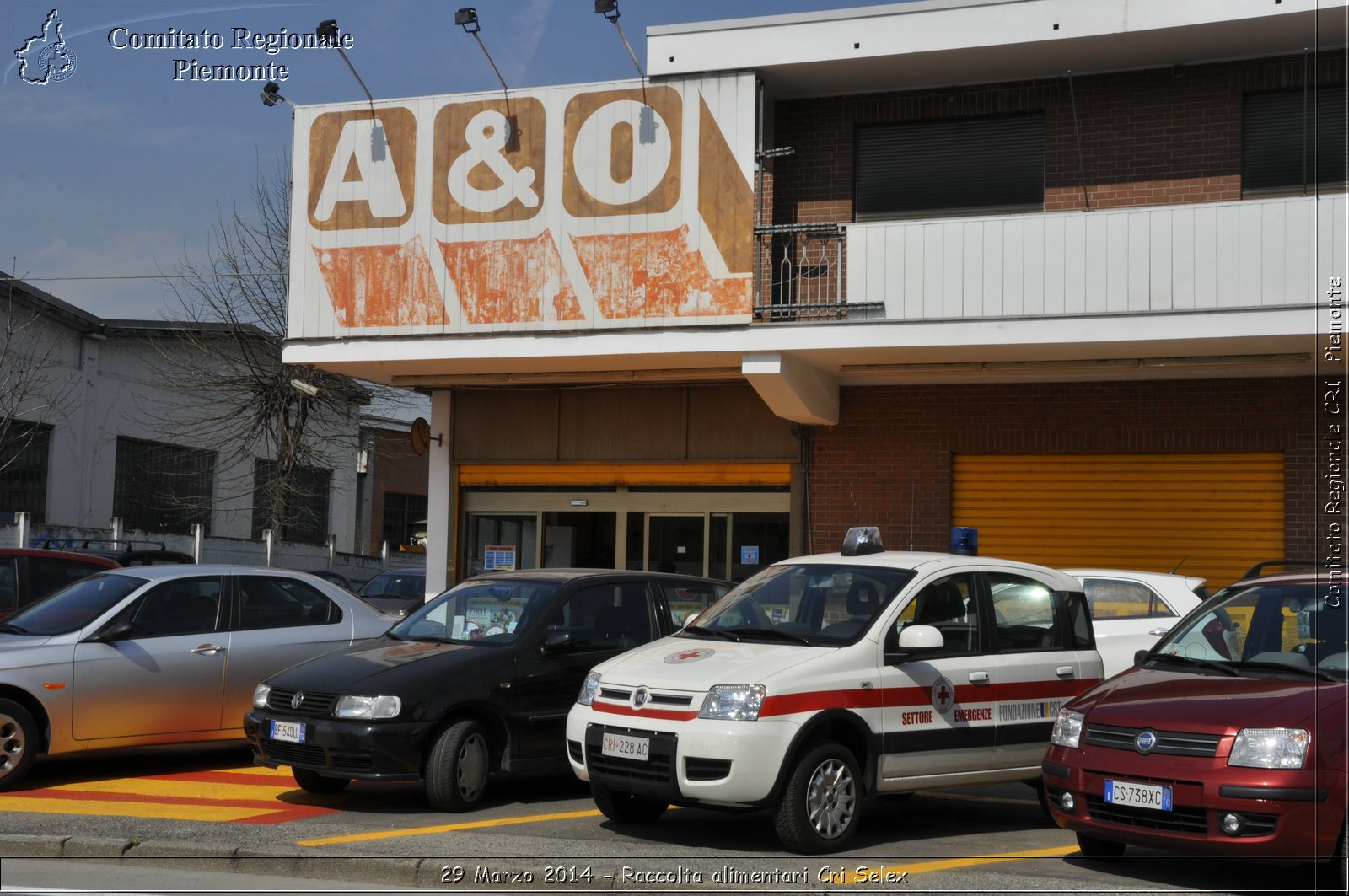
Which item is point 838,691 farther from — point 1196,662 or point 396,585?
point 396,585

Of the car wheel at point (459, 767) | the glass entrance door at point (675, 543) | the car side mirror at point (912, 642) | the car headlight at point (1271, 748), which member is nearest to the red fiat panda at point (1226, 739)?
the car headlight at point (1271, 748)

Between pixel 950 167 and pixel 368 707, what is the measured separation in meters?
Answer: 10.2

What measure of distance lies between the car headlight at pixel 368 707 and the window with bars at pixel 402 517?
129 feet

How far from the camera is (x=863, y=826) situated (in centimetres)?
913

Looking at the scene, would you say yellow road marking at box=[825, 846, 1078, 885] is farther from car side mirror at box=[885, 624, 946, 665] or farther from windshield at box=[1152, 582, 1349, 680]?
windshield at box=[1152, 582, 1349, 680]

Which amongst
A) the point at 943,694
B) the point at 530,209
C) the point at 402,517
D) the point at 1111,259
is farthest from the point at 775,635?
the point at 402,517

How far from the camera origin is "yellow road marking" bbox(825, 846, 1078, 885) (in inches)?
282

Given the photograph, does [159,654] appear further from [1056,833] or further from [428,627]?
[1056,833]

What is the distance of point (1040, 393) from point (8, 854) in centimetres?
1184

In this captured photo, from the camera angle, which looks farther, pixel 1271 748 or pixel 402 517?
pixel 402 517

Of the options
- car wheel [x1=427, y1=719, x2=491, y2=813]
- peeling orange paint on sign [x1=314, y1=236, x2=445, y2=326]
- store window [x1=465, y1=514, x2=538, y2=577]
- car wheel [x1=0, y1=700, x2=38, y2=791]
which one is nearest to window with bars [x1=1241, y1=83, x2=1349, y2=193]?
peeling orange paint on sign [x1=314, y1=236, x2=445, y2=326]

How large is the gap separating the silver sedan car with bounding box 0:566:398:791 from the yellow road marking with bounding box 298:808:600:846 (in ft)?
10.1

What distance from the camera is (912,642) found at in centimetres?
831

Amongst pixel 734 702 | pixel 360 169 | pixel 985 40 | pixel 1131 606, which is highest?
pixel 985 40
